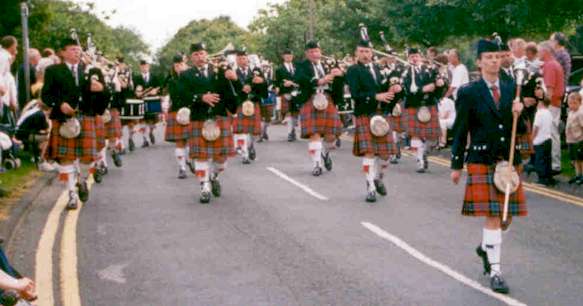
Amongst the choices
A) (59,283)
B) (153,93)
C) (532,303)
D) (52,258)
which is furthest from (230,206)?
(153,93)

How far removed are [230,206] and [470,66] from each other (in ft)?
175

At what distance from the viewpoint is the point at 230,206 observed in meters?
12.0

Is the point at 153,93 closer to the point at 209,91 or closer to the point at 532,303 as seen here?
the point at 209,91

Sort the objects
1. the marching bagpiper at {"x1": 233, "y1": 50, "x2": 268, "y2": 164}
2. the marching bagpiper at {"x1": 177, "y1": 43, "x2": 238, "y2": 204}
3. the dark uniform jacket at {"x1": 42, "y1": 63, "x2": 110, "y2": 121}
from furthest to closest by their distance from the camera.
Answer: the marching bagpiper at {"x1": 233, "y1": 50, "x2": 268, "y2": 164}
the marching bagpiper at {"x1": 177, "y1": 43, "x2": 238, "y2": 204}
the dark uniform jacket at {"x1": 42, "y1": 63, "x2": 110, "y2": 121}

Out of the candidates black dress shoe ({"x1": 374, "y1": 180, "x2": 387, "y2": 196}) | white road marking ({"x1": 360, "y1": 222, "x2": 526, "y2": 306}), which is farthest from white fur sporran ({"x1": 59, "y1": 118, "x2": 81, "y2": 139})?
black dress shoe ({"x1": 374, "y1": 180, "x2": 387, "y2": 196})

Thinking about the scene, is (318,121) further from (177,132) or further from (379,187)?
(379,187)

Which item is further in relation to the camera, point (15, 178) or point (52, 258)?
point (15, 178)

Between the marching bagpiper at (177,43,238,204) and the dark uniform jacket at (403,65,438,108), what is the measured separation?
475 cm

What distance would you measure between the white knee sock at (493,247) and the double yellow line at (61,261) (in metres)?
3.12

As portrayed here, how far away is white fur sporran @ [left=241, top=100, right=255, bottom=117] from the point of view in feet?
61.5

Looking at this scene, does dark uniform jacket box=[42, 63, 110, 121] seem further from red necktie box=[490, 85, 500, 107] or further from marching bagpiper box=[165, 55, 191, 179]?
red necktie box=[490, 85, 500, 107]

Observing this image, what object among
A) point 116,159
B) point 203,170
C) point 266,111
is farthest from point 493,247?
point 266,111

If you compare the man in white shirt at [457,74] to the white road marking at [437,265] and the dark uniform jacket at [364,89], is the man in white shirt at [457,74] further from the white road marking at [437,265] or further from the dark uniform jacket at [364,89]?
the white road marking at [437,265]

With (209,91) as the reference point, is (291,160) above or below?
below
